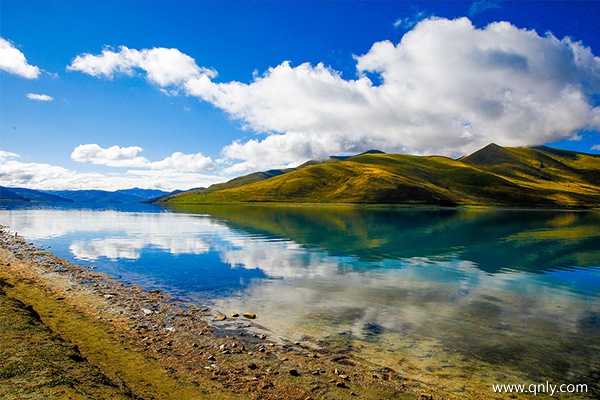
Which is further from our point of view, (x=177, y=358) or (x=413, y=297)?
(x=413, y=297)

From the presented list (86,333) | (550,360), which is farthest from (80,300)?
(550,360)

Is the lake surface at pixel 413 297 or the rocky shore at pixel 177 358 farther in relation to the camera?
the lake surface at pixel 413 297

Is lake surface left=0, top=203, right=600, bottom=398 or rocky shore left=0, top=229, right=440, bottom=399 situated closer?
rocky shore left=0, top=229, right=440, bottom=399

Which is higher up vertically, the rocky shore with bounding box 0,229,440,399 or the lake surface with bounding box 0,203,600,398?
the rocky shore with bounding box 0,229,440,399

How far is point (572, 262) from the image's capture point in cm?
5125

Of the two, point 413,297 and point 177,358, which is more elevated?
point 177,358

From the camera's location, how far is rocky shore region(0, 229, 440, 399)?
13.0m

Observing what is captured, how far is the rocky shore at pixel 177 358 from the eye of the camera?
13.0m

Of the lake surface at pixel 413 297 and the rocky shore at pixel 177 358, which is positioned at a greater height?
the rocky shore at pixel 177 358

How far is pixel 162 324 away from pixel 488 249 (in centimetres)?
5891

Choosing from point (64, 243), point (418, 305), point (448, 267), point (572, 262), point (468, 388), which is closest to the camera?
point (468, 388)

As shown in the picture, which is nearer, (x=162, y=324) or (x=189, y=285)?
(x=162, y=324)

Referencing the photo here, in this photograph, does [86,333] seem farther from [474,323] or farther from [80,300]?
[474,323]

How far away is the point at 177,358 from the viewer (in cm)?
1655
